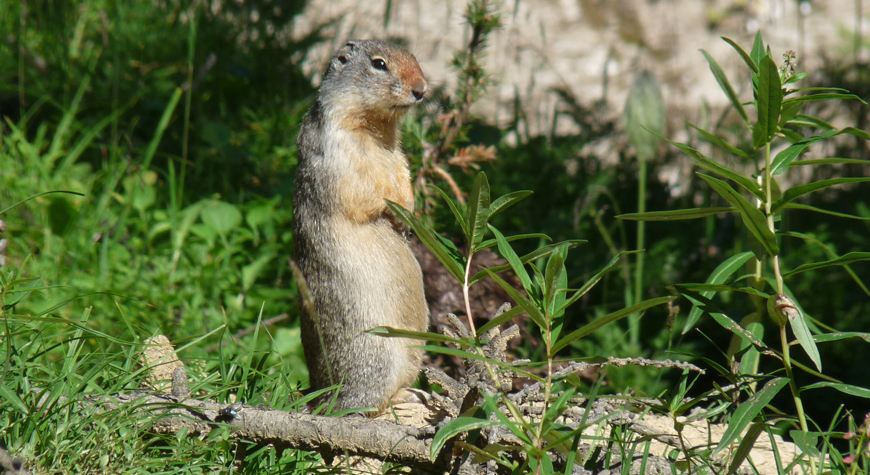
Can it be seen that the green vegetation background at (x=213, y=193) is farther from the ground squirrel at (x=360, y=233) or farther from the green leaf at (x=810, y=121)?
the green leaf at (x=810, y=121)

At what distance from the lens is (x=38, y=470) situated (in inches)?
77.4

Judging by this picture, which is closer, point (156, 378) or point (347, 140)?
point (156, 378)

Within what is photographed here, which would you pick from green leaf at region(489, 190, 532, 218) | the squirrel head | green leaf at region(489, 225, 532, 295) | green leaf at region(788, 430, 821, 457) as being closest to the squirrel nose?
the squirrel head

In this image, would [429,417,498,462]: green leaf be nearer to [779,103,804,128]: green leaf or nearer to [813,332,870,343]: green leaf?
[813,332,870,343]: green leaf

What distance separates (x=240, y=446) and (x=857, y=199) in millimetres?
5165

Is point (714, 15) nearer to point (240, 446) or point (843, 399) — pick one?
point (843, 399)

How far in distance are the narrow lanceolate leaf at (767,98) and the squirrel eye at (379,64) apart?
64.5 inches

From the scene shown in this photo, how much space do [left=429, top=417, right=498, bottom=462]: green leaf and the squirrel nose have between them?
5.41 feet

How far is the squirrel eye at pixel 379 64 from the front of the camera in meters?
3.12

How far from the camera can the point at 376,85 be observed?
9.95 ft

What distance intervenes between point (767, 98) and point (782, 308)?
595 millimetres

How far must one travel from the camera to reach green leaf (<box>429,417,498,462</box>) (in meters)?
1.71

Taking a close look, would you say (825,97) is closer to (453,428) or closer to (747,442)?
(747,442)

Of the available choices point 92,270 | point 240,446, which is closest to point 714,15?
point 92,270
